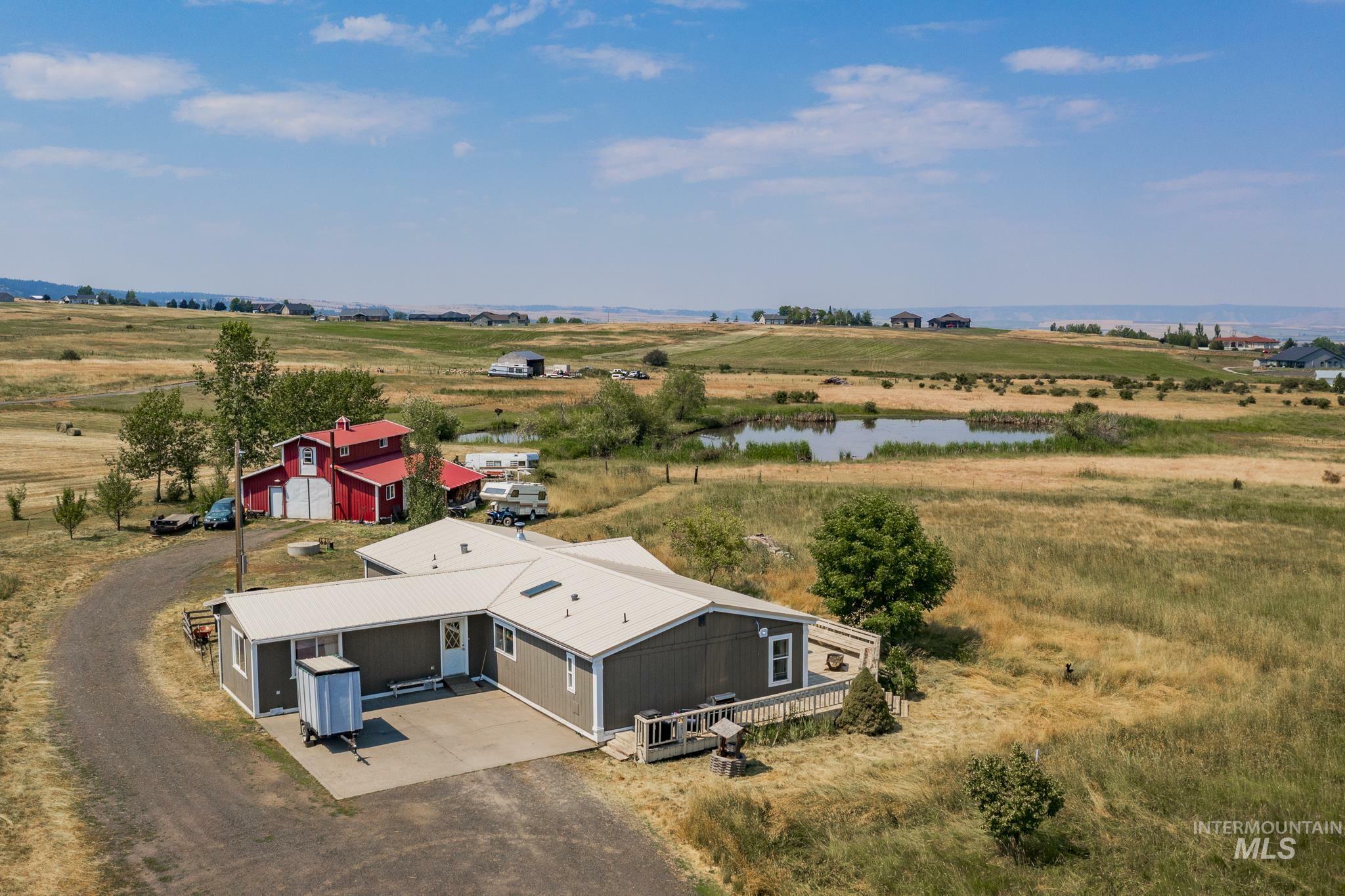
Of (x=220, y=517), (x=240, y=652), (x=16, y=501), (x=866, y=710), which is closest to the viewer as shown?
(x=866, y=710)

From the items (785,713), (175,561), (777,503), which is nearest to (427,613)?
(785,713)

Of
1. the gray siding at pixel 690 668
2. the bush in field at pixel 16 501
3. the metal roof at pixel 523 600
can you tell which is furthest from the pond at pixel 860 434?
the gray siding at pixel 690 668

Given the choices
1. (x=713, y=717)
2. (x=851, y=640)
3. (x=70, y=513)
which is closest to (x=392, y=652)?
(x=713, y=717)

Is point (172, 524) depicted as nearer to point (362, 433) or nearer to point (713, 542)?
point (362, 433)

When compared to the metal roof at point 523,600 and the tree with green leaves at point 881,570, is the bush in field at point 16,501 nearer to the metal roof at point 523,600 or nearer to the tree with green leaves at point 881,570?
the metal roof at point 523,600

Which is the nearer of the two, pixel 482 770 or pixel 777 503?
pixel 482 770

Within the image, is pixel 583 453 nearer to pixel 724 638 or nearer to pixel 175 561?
pixel 175 561
